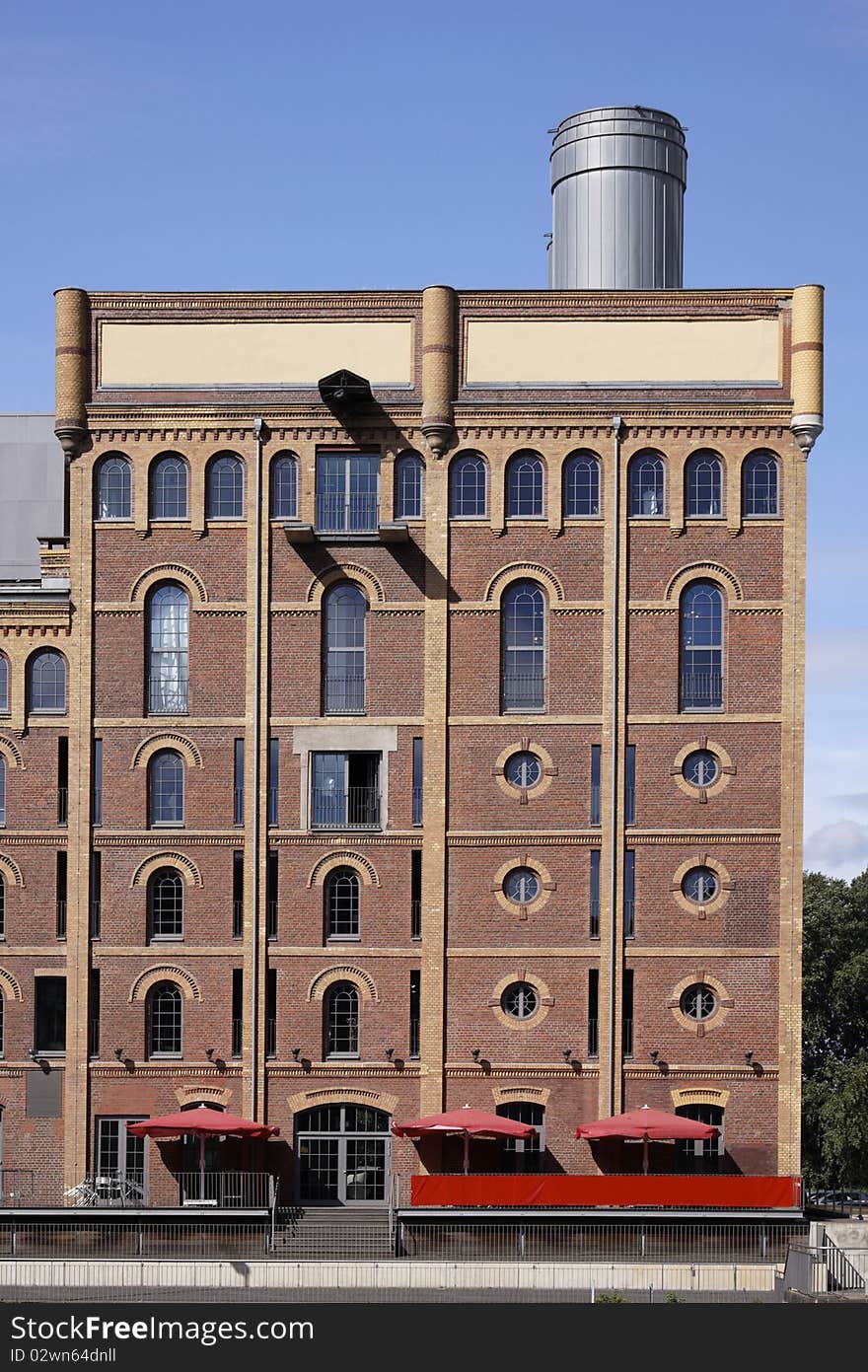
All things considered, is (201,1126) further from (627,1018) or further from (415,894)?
(627,1018)

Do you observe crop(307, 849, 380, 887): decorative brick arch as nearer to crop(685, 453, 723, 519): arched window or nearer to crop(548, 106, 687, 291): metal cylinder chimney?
crop(685, 453, 723, 519): arched window

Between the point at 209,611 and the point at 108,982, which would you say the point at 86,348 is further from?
the point at 108,982

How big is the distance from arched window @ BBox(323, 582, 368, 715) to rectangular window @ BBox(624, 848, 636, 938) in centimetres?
799

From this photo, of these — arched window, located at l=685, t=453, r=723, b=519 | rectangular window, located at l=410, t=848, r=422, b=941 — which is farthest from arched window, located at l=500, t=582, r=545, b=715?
arched window, located at l=685, t=453, r=723, b=519

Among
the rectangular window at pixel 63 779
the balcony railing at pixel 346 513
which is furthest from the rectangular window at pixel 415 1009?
the balcony railing at pixel 346 513

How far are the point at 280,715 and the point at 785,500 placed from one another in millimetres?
14254

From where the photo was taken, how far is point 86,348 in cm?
4959

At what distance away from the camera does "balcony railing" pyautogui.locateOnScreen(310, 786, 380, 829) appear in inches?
1906

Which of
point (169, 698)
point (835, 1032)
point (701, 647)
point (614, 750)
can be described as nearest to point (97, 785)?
point (169, 698)

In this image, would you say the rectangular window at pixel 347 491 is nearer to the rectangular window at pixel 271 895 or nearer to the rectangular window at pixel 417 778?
the rectangular window at pixel 417 778

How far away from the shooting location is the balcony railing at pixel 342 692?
48625 millimetres

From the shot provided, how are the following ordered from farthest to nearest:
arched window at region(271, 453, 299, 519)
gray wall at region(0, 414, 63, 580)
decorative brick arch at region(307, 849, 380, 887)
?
gray wall at region(0, 414, 63, 580) → arched window at region(271, 453, 299, 519) → decorative brick arch at region(307, 849, 380, 887)
